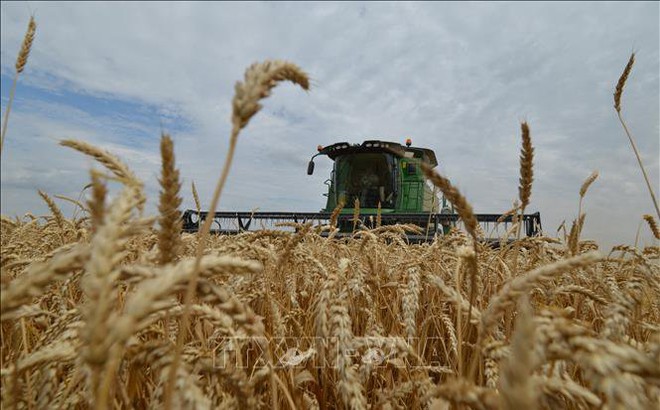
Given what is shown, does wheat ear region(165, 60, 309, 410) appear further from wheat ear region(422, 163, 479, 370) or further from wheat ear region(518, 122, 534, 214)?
wheat ear region(518, 122, 534, 214)

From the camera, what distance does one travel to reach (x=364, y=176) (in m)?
13.9

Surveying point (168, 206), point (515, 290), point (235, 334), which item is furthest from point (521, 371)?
point (235, 334)

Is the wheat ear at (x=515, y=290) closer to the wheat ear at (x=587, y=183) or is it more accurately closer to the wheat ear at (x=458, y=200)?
the wheat ear at (x=458, y=200)

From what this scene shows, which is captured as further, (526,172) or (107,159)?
(526,172)

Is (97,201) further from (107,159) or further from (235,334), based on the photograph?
(235,334)

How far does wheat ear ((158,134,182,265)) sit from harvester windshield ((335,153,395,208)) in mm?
12716

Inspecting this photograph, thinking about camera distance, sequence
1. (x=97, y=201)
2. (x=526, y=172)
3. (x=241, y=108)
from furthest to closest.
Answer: (x=526, y=172)
(x=97, y=201)
(x=241, y=108)

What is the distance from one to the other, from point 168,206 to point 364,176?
43.8 ft

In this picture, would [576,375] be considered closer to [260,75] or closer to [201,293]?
[201,293]

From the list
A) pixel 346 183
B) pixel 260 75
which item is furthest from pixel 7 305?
pixel 346 183

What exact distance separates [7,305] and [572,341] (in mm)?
775

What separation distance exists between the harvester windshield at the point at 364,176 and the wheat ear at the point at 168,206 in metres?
12.7

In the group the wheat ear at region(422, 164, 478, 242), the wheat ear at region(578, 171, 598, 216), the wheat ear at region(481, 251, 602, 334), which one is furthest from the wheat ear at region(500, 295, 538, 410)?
the wheat ear at region(578, 171, 598, 216)

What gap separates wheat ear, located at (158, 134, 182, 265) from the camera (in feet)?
2.19
